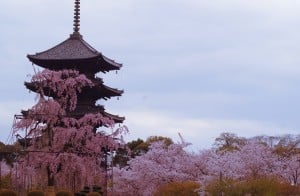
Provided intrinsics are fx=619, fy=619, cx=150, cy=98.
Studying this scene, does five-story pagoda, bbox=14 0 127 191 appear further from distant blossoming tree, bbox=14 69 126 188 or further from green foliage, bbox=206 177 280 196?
green foliage, bbox=206 177 280 196

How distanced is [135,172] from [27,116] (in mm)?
8448

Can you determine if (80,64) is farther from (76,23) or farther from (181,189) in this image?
(181,189)

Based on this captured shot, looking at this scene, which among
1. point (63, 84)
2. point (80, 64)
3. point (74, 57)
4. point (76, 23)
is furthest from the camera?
point (76, 23)

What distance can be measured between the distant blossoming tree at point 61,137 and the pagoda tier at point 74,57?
106cm

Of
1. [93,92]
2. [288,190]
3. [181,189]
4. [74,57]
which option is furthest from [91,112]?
[288,190]

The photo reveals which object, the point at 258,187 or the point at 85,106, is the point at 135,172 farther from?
the point at 258,187

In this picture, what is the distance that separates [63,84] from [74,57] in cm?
232

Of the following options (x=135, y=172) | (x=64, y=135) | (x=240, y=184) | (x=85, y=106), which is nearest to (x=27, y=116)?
(x=64, y=135)

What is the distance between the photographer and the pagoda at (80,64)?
35.1 metres

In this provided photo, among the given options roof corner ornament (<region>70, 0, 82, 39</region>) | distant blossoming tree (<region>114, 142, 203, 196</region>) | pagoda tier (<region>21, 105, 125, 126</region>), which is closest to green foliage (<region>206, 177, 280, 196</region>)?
distant blossoming tree (<region>114, 142, 203, 196</region>)

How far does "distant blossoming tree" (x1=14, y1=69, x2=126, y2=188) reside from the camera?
3111cm

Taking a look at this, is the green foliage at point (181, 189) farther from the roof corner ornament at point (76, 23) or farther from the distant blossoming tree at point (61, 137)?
the roof corner ornament at point (76, 23)

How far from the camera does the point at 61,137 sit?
32.0m

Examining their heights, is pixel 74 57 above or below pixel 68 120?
above
